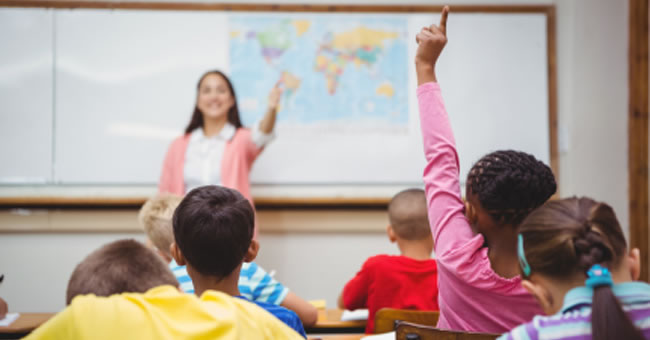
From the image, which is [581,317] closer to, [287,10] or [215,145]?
[215,145]

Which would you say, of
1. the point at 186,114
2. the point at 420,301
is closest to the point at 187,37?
the point at 186,114

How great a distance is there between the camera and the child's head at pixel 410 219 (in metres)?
2.06

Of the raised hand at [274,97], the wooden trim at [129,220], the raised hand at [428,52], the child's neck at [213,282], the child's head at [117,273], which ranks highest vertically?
the raised hand at [274,97]

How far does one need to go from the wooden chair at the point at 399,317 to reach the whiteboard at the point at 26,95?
256 centimetres

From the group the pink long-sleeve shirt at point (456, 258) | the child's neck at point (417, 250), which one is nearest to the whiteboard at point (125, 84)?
the child's neck at point (417, 250)

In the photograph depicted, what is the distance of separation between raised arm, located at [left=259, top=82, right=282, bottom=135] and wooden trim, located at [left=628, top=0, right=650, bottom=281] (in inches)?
84.8

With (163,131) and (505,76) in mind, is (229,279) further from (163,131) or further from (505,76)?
(505,76)

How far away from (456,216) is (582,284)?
0.35 meters

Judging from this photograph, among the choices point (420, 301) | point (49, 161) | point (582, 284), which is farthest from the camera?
point (49, 161)

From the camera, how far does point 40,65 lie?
3.48 m

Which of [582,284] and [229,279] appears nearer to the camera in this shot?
[582,284]

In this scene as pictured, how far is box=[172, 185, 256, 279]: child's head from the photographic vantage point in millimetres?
1190

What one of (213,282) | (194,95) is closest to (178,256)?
(213,282)

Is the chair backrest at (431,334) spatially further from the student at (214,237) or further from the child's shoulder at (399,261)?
the child's shoulder at (399,261)
